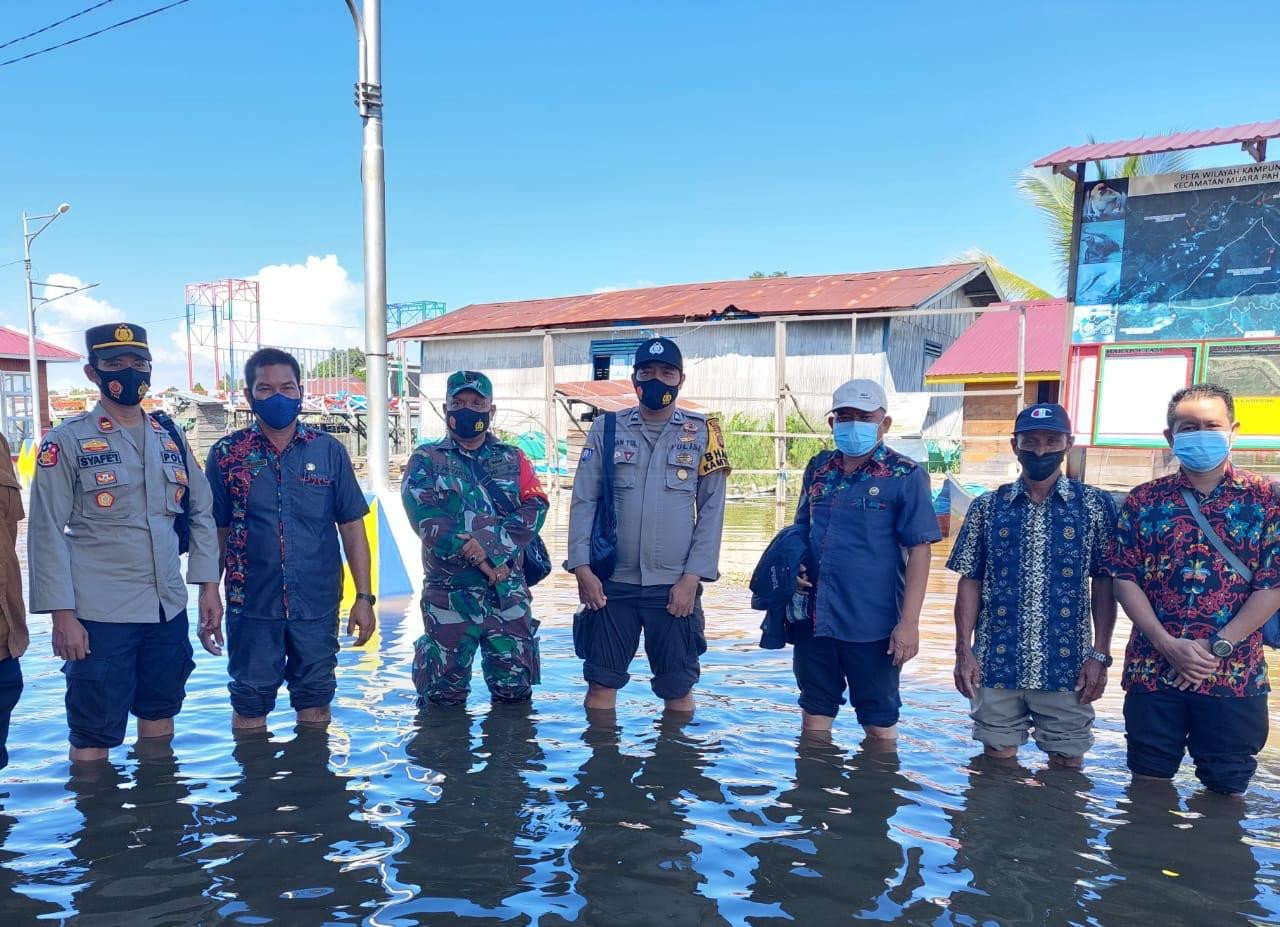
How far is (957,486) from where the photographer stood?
12.2 metres

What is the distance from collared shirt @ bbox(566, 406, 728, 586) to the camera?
15.3 ft

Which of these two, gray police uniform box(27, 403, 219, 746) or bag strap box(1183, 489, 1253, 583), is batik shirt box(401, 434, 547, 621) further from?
bag strap box(1183, 489, 1253, 583)

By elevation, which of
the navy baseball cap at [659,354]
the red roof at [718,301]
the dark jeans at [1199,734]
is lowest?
the dark jeans at [1199,734]

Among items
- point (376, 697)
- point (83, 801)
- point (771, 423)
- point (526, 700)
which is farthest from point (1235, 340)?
point (771, 423)

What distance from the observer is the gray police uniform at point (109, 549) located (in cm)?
391

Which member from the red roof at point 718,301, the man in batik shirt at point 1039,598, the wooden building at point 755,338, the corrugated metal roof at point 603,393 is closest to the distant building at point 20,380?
the red roof at point 718,301

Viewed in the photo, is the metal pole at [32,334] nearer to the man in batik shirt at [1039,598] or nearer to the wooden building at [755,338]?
the wooden building at [755,338]

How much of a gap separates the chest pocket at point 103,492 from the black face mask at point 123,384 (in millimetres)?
307

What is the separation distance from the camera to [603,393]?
74.8 ft

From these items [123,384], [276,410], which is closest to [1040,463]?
[276,410]

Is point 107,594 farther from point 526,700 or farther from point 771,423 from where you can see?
point 771,423

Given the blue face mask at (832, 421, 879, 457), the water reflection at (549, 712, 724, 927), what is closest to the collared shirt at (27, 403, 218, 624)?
the water reflection at (549, 712, 724, 927)

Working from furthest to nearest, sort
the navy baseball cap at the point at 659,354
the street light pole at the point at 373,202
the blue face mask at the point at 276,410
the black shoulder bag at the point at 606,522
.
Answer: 1. the street light pole at the point at 373,202
2. the black shoulder bag at the point at 606,522
3. the navy baseball cap at the point at 659,354
4. the blue face mask at the point at 276,410

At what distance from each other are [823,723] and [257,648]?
2.79 m
